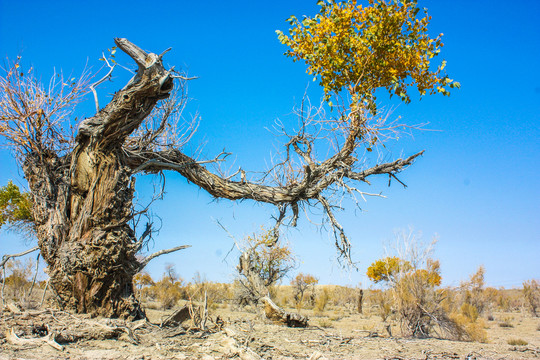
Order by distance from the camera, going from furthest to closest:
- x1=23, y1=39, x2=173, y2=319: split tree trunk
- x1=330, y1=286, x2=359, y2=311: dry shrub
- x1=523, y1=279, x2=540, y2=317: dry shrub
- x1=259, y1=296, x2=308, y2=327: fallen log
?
x1=330, y1=286, x2=359, y2=311: dry shrub
x1=523, y1=279, x2=540, y2=317: dry shrub
x1=259, y1=296, x2=308, y2=327: fallen log
x1=23, y1=39, x2=173, y2=319: split tree trunk

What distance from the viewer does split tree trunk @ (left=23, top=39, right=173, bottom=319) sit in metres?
6.27

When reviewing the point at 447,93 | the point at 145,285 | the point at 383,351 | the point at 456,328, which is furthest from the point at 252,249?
the point at 145,285

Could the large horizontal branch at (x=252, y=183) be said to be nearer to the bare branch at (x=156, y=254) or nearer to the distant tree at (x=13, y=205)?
the bare branch at (x=156, y=254)

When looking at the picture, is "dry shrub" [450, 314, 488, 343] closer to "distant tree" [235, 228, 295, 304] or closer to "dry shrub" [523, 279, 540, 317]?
"distant tree" [235, 228, 295, 304]

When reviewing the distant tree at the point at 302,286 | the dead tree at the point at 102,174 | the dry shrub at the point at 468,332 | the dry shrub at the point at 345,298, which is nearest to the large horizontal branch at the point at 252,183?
the dead tree at the point at 102,174

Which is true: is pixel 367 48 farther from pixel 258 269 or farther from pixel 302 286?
pixel 302 286

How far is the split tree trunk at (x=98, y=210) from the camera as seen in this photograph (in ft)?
20.6

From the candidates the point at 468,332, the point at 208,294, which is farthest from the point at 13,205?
the point at 468,332

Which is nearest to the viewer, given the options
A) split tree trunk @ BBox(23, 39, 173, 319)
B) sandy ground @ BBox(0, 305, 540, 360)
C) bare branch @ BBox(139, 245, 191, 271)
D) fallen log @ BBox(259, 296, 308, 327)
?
sandy ground @ BBox(0, 305, 540, 360)

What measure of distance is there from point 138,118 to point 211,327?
11.9 feet

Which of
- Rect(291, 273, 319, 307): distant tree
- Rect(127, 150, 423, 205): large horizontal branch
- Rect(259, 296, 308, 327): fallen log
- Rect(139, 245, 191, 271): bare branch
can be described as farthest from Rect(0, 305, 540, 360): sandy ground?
Rect(291, 273, 319, 307): distant tree

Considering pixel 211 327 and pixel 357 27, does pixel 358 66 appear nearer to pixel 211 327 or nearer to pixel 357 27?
pixel 357 27

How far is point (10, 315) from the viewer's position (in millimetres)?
5957

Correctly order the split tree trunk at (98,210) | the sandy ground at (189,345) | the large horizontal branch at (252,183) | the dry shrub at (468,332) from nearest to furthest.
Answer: the sandy ground at (189,345) → the split tree trunk at (98,210) → the large horizontal branch at (252,183) → the dry shrub at (468,332)
